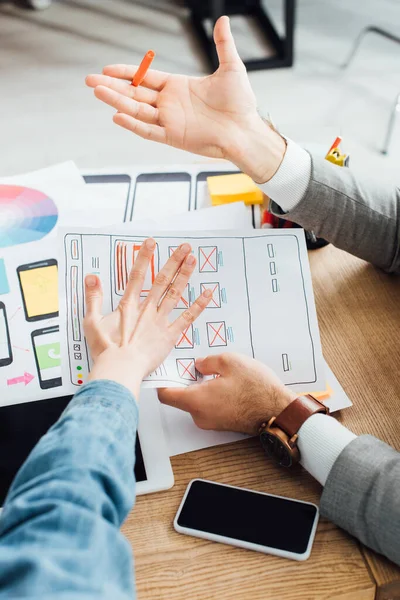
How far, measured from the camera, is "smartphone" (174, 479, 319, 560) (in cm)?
71

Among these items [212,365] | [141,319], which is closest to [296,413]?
[212,365]

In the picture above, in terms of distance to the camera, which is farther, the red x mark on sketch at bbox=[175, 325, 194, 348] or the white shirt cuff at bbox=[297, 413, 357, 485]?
the red x mark on sketch at bbox=[175, 325, 194, 348]

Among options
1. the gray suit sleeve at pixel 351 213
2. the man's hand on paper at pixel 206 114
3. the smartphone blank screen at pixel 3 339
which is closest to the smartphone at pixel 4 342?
the smartphone blank screen at pixel 3 339

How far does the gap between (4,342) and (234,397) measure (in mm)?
372

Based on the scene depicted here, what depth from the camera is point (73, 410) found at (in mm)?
672

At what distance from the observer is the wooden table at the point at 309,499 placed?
27.1 inches

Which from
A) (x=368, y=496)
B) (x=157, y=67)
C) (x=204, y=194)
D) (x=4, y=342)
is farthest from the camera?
(x=157, y=67)

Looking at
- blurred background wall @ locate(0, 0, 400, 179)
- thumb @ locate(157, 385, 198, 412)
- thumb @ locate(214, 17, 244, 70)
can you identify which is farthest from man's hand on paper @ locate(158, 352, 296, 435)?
blurred background wall @ locate(0, 0, 400, 179)

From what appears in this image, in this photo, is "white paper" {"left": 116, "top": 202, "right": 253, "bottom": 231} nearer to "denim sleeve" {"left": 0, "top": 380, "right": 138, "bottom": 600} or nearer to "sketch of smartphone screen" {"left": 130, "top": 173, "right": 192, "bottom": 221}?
"sketch of smartphone screen" {"left": 130, "top": 173, "right": 192, "bottom": 221}

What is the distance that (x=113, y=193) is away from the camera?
45.9 inches

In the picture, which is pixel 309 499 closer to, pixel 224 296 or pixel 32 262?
pixel 224 296

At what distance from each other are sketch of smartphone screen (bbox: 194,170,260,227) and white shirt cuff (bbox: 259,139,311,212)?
0.36 feet

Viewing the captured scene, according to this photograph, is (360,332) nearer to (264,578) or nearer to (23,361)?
(264,578)

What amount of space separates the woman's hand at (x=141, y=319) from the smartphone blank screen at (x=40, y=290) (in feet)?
0.45
